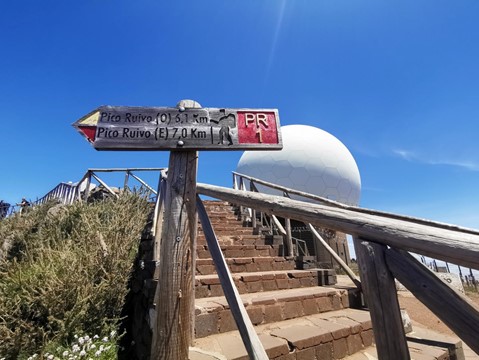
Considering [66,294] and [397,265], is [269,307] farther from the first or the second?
[66,294]

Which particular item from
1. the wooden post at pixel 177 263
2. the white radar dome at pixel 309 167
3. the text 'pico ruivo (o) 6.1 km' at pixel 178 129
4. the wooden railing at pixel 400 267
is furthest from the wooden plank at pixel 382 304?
the white radar dome at pixel 309 167

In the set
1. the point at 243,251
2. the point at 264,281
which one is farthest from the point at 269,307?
the point at 243,251

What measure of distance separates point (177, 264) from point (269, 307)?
1479 millimetres

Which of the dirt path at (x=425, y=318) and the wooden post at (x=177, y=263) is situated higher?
the wooden post at (x=177, y=263)

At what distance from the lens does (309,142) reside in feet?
57.7

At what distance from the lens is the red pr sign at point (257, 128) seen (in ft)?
6.68

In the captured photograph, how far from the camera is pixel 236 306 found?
67.8 inches

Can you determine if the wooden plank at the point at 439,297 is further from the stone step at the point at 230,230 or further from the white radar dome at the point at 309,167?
the white radar dome at the point at 309,167

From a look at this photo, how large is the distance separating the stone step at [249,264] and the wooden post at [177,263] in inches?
65.3

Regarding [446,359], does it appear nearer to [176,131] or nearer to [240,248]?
[240,248]

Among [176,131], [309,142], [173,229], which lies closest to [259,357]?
[173,229]

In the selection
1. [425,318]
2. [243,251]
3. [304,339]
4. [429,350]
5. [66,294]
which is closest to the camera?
[304,339]

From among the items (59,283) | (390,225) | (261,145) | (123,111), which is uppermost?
(123,111)

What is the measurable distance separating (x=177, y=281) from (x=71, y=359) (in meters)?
1.48
